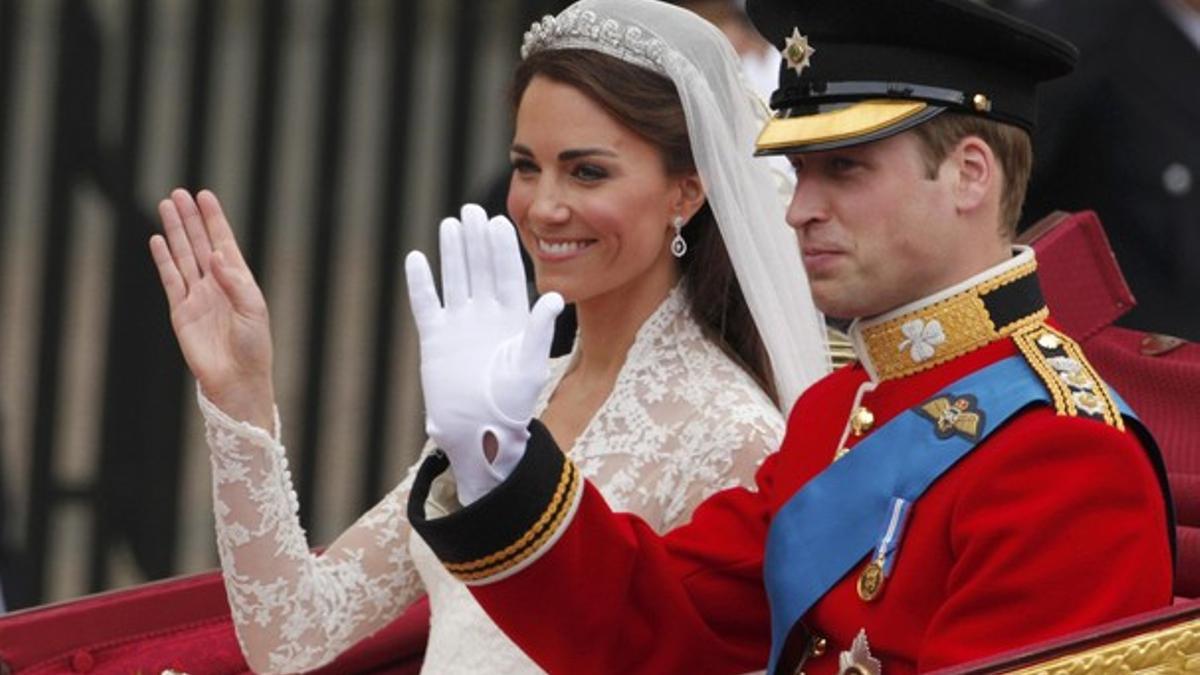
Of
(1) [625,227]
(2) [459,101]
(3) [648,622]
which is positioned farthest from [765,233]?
(2) [459,101]

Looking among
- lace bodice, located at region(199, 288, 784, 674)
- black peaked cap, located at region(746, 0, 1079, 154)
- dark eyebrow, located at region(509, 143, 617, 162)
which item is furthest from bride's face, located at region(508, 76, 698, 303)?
black peaked cap, located at region(746, 0, 1079, 154)

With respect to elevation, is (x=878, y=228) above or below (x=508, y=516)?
above

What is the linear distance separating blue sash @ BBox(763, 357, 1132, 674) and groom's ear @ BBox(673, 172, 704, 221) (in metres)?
0.73

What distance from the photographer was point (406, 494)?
3502 millimetres

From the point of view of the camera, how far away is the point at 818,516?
2.79 m

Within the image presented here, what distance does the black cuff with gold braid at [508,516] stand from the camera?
9.07 ft

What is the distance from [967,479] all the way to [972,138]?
322mm

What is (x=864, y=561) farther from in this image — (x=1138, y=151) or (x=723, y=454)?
(x=1138, y=151)

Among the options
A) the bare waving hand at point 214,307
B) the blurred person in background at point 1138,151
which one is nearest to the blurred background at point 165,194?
the blurred person in background at point 1138,151

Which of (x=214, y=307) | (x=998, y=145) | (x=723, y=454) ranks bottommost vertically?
(x=723, y=454)

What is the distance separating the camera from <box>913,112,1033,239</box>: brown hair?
8.97ft

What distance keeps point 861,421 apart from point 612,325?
2.48ft

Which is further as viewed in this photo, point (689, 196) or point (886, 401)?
point (689, 196)

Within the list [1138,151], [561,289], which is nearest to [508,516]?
[561,289]
